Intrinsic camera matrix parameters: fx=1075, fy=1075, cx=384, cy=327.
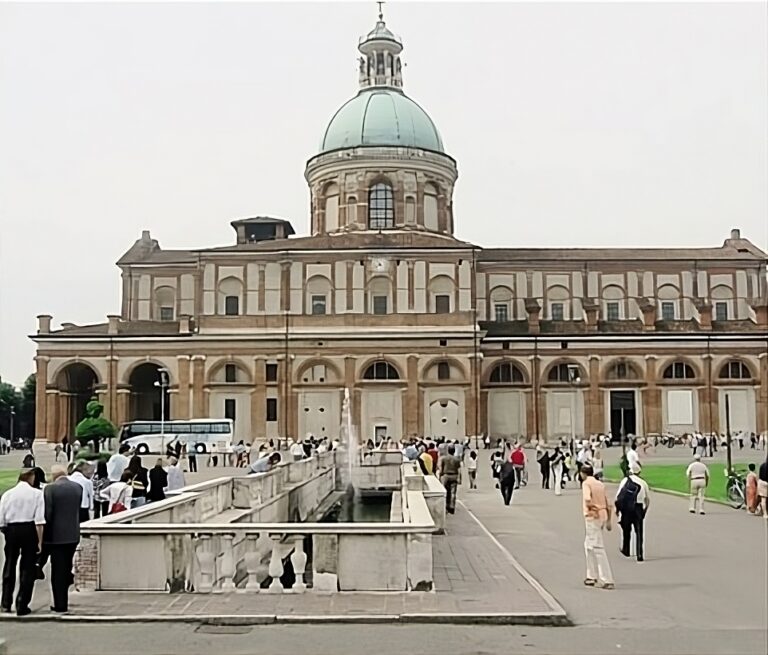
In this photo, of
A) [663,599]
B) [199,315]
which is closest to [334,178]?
[199,315]

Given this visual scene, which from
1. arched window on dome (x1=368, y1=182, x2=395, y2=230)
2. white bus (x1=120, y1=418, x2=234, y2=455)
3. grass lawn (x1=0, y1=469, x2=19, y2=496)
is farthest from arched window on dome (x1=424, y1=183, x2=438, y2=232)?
grass lawn (x1=0, y1=469, x2=19, y2=496)

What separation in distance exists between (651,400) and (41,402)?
35897 mm

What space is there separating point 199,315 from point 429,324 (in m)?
14.1

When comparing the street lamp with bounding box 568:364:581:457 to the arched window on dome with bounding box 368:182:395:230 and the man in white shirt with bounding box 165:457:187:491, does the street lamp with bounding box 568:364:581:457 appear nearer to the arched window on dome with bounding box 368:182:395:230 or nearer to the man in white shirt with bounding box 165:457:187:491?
the arched window on dome with bounding box 368:182:395:230

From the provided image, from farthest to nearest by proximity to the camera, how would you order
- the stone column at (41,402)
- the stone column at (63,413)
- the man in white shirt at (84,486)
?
the stone column at (63,413)
the stone column at (41,402)
the man in white shirt at (84,486)

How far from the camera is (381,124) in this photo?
7125 centimetres

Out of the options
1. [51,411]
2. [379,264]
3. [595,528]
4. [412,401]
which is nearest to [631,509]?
[595,528]

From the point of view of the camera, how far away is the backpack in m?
12.0

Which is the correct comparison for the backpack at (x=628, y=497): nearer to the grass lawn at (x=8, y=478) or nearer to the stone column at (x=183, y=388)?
the grass lawn at (x=8, y=478)

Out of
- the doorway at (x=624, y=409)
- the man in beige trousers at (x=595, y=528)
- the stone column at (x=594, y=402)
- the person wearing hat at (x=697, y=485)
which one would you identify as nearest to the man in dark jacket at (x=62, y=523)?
the man in beige trousers at (x=595, y=528)

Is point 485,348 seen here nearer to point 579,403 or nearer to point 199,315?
point 579,403

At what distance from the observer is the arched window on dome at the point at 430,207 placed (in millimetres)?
71125

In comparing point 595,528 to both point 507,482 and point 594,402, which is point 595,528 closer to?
point 507,482

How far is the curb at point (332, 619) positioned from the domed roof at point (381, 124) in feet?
205
